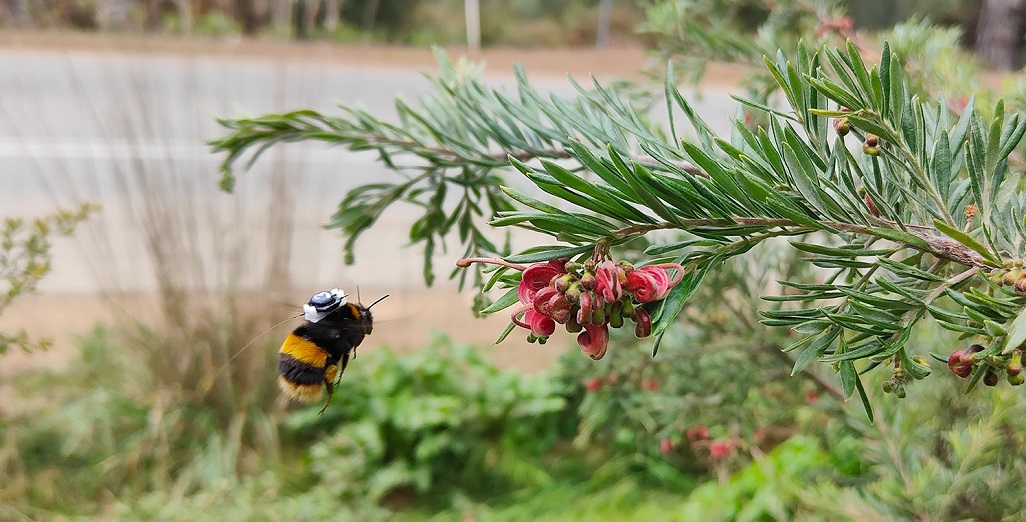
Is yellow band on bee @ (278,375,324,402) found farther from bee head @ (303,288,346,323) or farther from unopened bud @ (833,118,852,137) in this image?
unopened bud @ (833,118,852,137)

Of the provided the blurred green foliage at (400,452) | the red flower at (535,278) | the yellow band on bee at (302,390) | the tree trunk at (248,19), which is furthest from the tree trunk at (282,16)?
the tree trunk at (248,19)

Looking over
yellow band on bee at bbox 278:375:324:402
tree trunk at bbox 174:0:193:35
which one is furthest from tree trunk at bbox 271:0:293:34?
yellow band on bee at bbox 278:375:324:402

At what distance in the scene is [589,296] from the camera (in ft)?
0.94

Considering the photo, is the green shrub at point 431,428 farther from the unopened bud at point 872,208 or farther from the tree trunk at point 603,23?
the tree trunk at point 603,23

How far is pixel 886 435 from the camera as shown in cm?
76

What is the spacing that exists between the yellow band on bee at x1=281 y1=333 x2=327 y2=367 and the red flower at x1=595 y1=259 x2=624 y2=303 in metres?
0.47

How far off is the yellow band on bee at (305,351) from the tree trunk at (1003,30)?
7.57 meters

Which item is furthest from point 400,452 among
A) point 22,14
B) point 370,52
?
point 370,52

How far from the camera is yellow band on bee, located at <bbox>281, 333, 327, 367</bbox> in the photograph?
0.70 meters

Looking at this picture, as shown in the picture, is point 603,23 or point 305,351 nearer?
point 305,351

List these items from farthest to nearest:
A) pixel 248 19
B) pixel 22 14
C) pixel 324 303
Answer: pixel 248 19 → pixel 22 14 → pixel 324 303

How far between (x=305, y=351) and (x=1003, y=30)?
803 cm

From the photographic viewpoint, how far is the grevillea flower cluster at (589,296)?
0.95 feet

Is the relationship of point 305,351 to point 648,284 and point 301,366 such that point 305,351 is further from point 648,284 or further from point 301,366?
point 648,284
